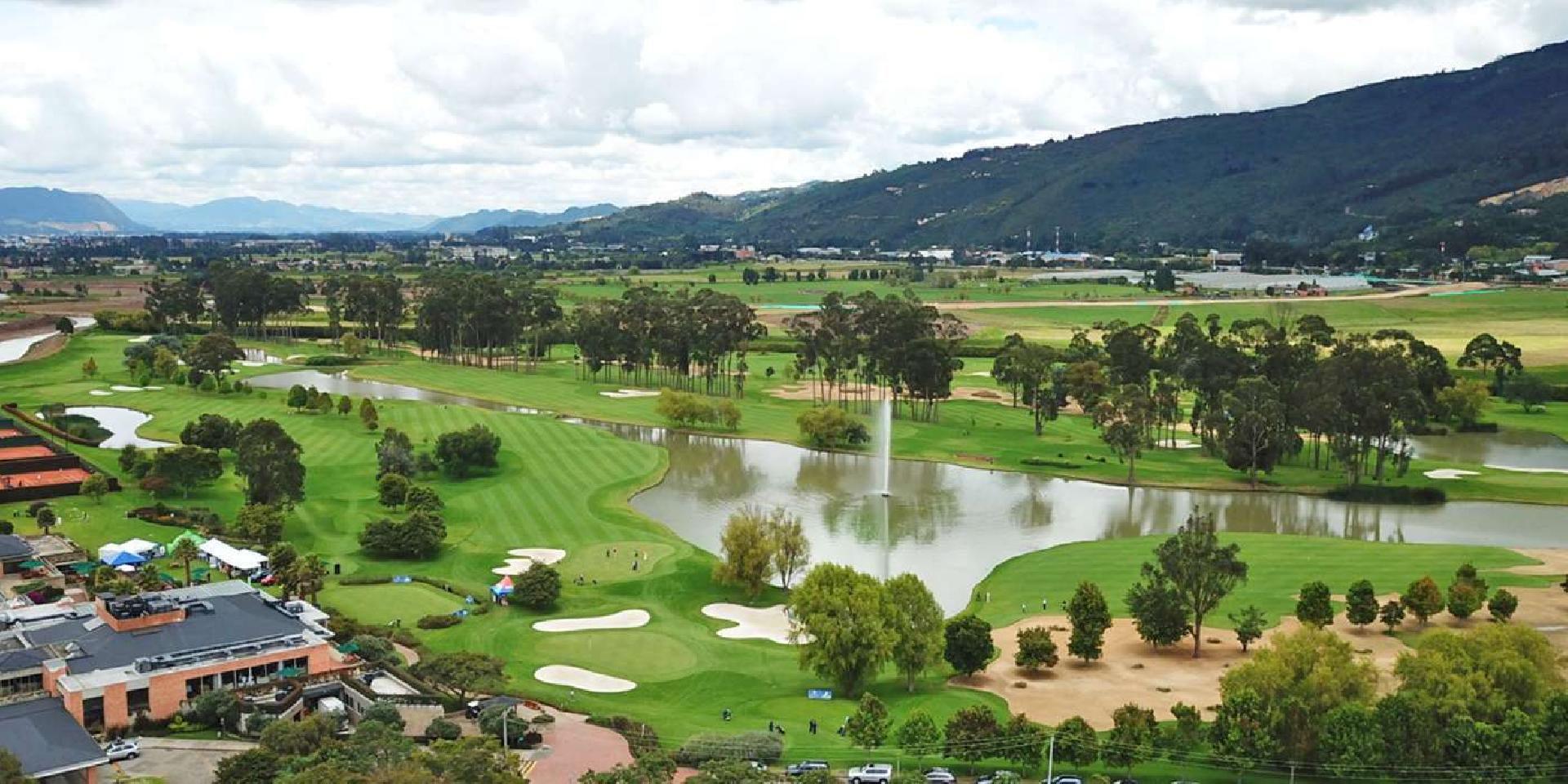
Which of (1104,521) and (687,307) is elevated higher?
(687,307)

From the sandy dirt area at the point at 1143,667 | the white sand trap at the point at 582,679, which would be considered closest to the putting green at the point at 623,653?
the white sand trap at the point at 582,679

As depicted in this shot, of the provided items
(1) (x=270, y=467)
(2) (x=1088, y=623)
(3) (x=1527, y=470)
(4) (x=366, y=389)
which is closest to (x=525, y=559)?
(1) (x=270, y=467)

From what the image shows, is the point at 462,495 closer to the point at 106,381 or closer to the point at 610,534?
the point at 610,534

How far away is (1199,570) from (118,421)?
78.7 meters

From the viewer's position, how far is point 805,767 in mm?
33594

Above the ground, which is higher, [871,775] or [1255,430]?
[1255,430]

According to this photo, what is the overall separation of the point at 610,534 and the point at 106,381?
70557 millimetres

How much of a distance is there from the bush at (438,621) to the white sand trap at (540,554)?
28.6ft

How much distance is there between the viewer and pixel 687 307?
115375mm

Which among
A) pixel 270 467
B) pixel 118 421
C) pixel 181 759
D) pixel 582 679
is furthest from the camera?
pixel 118 421

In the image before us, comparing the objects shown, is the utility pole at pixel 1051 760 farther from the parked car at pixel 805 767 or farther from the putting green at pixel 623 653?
the putting green at pixel 623 653

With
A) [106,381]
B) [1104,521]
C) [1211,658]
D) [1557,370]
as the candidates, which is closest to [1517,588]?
[1211,658]

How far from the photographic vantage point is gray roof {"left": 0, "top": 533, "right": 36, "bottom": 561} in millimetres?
52188

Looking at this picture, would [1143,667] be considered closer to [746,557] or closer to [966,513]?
[746,557]
